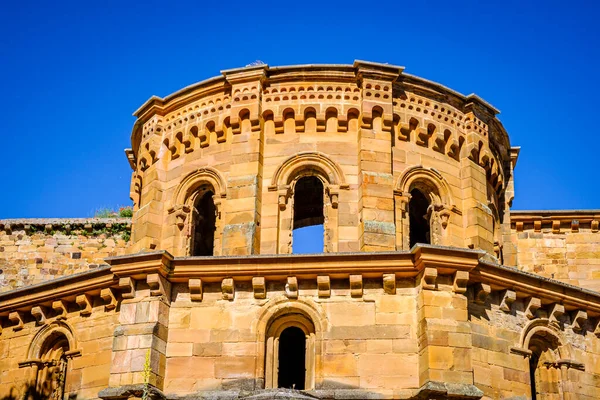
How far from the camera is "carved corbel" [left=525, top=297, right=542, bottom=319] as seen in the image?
1903 cm

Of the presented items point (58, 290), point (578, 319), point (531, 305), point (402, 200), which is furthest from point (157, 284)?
point (578, 319)

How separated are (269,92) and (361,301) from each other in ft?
20.3

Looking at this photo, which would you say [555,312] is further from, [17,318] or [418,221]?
[17,318]

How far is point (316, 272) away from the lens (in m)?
17.9

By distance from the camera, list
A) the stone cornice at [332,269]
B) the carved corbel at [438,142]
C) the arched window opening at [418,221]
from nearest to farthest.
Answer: the stone cornice at [332,269] → the carved corbel at [438,142] → the arched window opening at [418,221]

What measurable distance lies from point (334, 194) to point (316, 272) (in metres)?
3.01

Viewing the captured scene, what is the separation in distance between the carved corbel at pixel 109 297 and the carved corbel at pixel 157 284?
1.28m

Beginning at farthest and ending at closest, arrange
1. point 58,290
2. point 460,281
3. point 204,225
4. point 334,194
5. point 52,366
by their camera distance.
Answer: point 204,225 < point 334,194 < point 52,366 < point 58,290 < point 460,281

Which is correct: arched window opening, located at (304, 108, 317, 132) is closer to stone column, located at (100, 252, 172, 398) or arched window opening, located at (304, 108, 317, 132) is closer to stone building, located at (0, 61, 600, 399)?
stone building, located at (0, 61, 600, 399)

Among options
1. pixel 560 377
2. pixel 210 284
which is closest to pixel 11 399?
pixel 210 284

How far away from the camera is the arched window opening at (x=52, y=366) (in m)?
19.8

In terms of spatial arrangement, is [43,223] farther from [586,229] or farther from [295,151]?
[586,229]

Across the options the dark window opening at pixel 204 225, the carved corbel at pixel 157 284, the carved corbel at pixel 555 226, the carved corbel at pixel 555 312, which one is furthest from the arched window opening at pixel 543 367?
the dark window opening at pixel 204 225

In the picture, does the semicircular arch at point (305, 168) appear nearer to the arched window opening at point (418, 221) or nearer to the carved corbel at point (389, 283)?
the carved corbel at point (389, 283)
